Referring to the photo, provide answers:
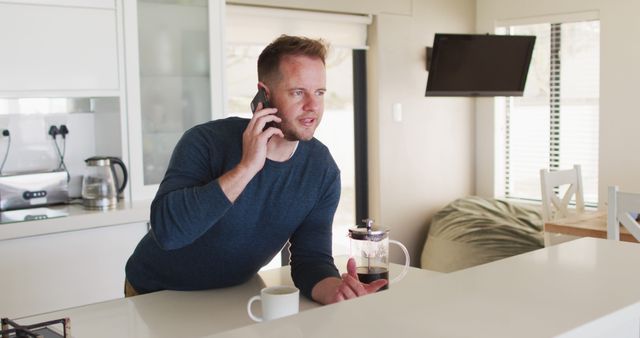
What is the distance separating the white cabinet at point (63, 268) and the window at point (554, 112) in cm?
317

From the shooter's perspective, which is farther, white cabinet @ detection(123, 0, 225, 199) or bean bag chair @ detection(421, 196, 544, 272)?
bean bag chair @ detection(421, 196, 544, 272)

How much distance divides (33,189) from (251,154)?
7.04 feet

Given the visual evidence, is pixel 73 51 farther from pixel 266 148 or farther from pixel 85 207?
pixel 266 148

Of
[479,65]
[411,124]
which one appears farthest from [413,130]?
[479,65]

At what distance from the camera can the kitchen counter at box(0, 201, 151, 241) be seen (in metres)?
3.15

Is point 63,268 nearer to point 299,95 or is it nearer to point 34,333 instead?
point 299,95

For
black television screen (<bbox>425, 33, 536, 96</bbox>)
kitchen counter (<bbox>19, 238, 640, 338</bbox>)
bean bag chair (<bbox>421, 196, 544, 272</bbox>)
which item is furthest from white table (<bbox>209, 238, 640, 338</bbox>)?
black television screen (<bbox>425, 33, 536, 96</bbox>)

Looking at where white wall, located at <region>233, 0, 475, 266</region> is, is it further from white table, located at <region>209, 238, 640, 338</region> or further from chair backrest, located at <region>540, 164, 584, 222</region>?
white table, located at <region>209, 238, 640, 338</region>

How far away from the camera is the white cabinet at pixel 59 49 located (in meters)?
3.31

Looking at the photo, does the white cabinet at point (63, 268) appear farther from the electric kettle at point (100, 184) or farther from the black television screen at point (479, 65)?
the black television screen at point (479, 65)

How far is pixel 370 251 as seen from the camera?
72.3 inches

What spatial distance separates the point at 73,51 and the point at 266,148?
6.62ft

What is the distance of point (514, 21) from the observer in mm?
5488

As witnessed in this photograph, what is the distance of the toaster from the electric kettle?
0.41 ft
